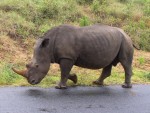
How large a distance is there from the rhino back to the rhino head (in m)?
0.23

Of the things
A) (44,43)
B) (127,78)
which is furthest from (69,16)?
(44,43)

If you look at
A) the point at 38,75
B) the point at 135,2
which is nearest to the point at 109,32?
the point at 38,75

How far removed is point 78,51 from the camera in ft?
32.1

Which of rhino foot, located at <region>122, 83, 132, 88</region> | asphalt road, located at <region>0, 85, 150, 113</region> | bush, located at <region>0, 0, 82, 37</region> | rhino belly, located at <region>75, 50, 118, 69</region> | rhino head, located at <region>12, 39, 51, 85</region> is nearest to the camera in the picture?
asphalt road, located at <region>0, 85, 150, 113</region>

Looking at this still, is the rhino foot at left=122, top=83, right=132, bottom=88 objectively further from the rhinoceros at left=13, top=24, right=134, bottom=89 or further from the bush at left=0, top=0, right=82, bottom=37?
the bush at left=0, top=0, right=82, bottom=37

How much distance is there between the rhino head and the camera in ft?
31.0

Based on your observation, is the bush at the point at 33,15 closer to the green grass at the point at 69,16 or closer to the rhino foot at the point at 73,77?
the green grass at the point at 69,16

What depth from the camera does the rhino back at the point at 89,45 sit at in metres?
9.69

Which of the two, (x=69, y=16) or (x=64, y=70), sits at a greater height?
(x=64, y=70)

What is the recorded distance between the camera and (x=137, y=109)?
26.8ft

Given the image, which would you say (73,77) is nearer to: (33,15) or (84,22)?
(84,22)

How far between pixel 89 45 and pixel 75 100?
172cm

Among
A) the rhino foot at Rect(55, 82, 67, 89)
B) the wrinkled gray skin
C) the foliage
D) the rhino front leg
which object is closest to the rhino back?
the wrinkled gray skin

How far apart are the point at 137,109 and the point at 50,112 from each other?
5.16ft
